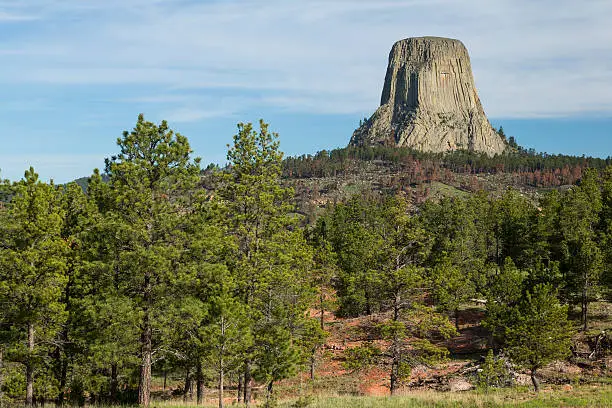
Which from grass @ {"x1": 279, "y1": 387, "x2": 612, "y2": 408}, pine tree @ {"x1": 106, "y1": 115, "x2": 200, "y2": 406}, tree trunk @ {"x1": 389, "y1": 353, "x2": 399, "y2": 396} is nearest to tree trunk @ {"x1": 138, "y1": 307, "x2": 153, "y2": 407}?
pine tree @ {"x1": 106, "y1": 115, "x2": 200, "y2": 406}

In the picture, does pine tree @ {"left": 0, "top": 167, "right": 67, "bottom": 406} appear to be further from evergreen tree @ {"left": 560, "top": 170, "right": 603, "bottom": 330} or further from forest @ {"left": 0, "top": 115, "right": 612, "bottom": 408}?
evergreen tree @ {"left": 560, "top": 170, "right": 603, "bottom": 330}

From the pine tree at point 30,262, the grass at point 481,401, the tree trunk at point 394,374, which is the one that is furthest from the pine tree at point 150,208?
the tree trunk at point 394,374

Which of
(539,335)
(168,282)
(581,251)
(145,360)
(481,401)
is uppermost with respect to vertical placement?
(581,251)

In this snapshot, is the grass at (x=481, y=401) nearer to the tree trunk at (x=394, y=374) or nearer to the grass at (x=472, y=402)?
the grass at (x=472, y=402)

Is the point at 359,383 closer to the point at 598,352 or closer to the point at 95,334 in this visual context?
the point at 598,352

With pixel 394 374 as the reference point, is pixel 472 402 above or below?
above

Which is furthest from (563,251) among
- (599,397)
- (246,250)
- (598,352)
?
(246,250)

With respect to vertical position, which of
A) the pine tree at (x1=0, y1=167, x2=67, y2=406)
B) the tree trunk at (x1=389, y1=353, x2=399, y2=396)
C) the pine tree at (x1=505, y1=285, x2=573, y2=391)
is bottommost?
the tree trunk at (x1=389, y1=353, x2=399, y2=396)

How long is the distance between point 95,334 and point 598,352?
128 ft

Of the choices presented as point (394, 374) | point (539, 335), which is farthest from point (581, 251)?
point (394, 374)

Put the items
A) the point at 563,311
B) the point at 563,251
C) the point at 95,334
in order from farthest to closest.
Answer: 1. the point at 563,251
2. the point at 563,311
3. the point at 95,334

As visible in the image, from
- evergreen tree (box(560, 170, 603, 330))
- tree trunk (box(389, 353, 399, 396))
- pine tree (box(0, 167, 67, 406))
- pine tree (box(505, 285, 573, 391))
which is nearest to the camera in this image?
pine tree (box(0, 167, 67, 406))

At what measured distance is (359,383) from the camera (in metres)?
46.2

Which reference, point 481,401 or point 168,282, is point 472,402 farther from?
point 168,282
